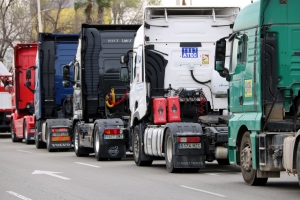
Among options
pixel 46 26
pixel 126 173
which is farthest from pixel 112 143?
pixel 46 26

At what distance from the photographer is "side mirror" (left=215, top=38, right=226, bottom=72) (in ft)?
53.5

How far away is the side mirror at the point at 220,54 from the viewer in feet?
53.5

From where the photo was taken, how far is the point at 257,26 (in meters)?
14.9

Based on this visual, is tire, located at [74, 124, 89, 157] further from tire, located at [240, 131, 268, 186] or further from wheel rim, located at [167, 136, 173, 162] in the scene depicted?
tire, located at [240, 131, 268, 186]

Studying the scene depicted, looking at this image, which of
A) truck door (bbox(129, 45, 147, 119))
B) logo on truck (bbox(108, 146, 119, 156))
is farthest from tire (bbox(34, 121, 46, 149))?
truck door (bbox(129, 45, 147, 119))

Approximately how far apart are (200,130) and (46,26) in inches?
2153

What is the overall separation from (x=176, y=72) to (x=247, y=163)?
5580 mm

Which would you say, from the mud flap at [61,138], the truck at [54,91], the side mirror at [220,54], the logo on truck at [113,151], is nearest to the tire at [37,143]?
the truck at [54,91]

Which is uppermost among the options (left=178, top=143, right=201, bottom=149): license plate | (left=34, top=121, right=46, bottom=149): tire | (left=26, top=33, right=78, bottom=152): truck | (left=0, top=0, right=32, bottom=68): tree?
(left=0, top=0, right=32, bottom=68): tree

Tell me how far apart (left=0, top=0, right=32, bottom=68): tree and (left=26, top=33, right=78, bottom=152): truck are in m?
31.7

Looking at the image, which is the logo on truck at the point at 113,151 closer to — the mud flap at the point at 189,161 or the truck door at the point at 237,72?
the mud flap at the point at 189,161

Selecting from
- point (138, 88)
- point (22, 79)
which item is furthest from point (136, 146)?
point (22, 79)

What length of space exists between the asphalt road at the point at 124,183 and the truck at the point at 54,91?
6788 mm

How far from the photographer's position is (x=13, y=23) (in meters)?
64.5
